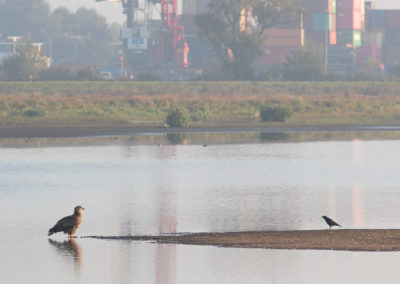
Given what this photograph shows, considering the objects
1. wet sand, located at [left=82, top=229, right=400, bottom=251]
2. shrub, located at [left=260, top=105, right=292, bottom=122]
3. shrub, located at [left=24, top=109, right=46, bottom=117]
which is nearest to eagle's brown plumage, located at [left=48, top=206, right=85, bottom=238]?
wet sand, located at [left=82, top=229, right=400, bottom=251]

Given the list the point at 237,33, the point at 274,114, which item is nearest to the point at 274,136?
the point at 274,114

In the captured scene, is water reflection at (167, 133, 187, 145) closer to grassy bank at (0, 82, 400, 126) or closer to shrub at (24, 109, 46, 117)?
grassy bank at (0, 82, 400, 126)

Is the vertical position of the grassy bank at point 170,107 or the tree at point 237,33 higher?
the tree at point 237,33

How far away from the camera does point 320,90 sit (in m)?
125

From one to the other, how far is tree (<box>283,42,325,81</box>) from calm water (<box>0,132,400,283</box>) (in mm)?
93831

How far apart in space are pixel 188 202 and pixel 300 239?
8498 mm

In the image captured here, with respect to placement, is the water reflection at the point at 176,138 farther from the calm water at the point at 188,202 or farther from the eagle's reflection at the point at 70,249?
the eagle's reflection at the point at 70,249

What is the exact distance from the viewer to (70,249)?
21688 mm

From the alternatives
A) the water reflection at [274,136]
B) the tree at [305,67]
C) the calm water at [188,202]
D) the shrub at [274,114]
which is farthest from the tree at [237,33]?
the calm water at [188,202]

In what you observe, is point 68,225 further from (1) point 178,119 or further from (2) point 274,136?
(1) point 178,119

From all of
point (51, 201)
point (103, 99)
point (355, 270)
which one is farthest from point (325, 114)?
point (355, 270)

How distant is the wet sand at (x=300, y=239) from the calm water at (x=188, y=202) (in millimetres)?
623

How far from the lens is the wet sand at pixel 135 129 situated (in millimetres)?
66062

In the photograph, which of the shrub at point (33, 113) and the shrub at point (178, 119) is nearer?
the shrub at point (178, 119)
